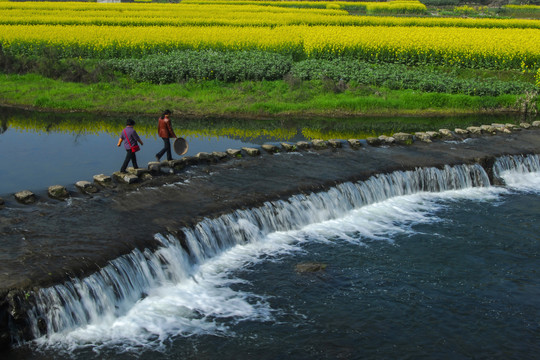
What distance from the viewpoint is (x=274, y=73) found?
3469cm

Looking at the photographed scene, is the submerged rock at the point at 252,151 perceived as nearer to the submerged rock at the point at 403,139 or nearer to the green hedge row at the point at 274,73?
the submerged rock at the point at 403,139

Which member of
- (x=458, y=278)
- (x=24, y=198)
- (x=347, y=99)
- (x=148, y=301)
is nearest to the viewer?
(x=148, y=301)

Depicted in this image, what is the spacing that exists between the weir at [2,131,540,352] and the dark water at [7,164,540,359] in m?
0.32

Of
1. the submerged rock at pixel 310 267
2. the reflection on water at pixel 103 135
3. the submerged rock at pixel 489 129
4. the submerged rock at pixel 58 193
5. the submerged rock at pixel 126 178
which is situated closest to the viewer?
the submerged rock at pixel 310 267

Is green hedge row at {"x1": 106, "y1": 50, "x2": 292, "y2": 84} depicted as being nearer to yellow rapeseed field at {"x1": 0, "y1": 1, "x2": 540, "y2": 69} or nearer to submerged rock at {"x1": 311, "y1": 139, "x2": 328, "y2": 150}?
yellow rapeseed field at {"x1": 0, "y1": 1, "x2": 540, "y2": 69}

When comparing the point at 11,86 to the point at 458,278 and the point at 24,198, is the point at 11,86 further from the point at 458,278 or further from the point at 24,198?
the point at 458,278

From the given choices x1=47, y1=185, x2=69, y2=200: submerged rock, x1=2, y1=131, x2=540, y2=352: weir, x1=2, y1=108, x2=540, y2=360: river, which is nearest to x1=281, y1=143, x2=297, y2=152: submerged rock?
x1=2, y1=131, x2=540, y2=352: weir

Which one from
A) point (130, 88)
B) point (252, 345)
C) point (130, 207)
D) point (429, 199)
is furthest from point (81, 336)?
point (130, 88)

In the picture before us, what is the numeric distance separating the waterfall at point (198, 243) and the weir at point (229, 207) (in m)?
0.02

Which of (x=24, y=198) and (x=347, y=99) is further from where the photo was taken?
(x=347, y=99)

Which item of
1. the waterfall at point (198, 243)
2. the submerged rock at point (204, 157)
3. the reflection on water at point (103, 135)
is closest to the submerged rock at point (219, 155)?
the submerged rock at point (204, 157)

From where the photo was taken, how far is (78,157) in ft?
72.8

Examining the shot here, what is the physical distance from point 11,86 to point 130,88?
6.66m

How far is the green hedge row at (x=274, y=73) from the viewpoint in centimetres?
3400
